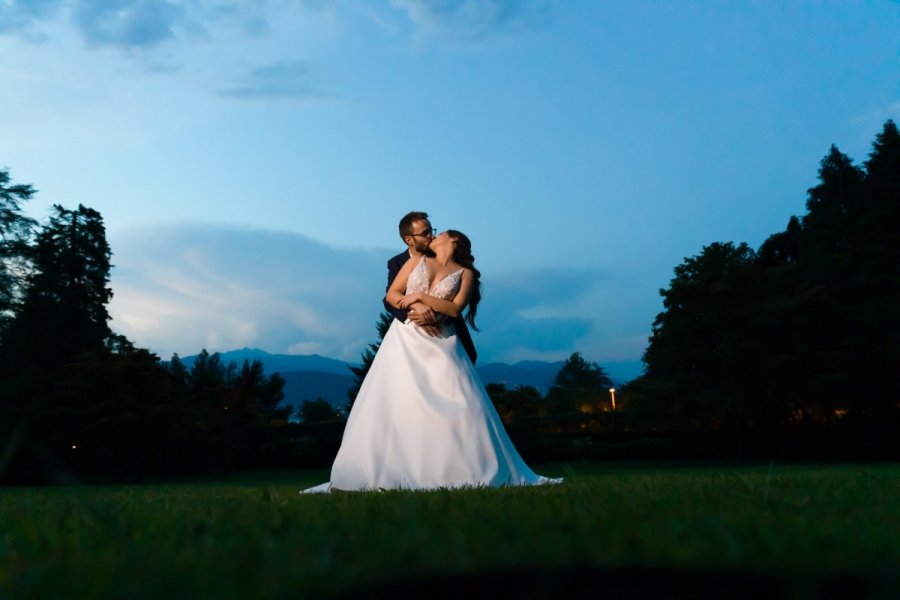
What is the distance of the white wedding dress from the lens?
823 cm

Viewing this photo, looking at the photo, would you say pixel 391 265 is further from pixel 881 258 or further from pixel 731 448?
pixel 881 258

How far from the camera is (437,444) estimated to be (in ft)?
27.1

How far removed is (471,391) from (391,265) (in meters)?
2.14

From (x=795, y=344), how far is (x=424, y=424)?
26.2 metres

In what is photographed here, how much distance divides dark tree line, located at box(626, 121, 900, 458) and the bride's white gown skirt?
78.1 ft

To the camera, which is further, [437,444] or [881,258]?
[881,258]

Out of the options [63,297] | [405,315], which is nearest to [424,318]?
[405,315]

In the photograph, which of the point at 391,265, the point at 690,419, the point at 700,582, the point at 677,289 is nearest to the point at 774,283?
the point at 677,289

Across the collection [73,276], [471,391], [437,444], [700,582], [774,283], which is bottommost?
[700,582]

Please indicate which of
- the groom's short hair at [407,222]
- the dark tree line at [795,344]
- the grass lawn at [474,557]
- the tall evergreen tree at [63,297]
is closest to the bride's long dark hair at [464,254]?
the groom's short hair at [407,222]

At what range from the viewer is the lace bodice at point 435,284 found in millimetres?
8944

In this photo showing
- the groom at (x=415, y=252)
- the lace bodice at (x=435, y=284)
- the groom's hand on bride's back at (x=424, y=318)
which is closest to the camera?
the groom's hand on bride's back at (x=424, y=318)

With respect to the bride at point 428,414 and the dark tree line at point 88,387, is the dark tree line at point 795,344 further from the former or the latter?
the bride at point 428,414

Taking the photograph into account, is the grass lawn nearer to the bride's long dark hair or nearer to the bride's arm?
the bride's arm
